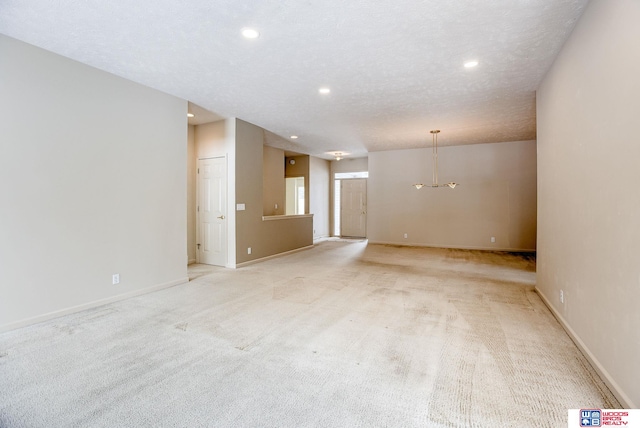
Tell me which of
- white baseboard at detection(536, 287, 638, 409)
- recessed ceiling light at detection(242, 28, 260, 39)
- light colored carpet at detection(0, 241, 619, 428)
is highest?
recessed ceiling light at detection(242, 28, 260, 39)

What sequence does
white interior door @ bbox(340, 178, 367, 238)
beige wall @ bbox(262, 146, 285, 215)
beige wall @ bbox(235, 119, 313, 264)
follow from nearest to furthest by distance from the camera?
beige wall @ bbox(235, 119, 313, 264) < beige wall @ bbox(262, 146, 285, 215) < white interior door @ bbox(340, 178, 367, 238)

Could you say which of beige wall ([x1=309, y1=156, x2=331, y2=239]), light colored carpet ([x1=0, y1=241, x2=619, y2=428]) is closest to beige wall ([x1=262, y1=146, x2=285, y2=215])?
beige wall ([x1=309, y1=156, x2=331, y2=239])

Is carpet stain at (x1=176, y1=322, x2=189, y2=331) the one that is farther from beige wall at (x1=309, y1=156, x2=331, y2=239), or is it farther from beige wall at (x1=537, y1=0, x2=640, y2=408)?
beige wall at (x1=309, y1=156, x2=331, y2=239)

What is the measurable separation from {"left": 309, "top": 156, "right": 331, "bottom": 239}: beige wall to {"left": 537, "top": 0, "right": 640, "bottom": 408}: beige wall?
707 centimetres

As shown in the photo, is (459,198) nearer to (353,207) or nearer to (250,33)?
(353,207)

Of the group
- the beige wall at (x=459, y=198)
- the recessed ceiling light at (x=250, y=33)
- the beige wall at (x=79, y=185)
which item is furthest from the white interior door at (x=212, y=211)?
the beige wall at (x=459, y=198)

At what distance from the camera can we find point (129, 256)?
3773 millimetres

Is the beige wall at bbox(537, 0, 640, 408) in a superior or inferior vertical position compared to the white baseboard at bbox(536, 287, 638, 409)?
superior

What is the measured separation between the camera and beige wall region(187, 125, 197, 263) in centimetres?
589

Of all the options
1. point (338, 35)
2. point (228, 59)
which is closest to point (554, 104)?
point (338, 35)

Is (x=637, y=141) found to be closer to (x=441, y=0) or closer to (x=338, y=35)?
(x=441, y=0)

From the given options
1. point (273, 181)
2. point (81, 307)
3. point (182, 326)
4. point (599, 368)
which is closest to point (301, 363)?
point (182, 326)

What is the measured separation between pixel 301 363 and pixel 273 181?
6.62 metres

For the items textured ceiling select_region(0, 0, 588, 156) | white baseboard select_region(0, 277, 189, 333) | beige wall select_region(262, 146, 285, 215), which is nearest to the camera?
textured ceiling select_region(0, 0, 588, 156)
